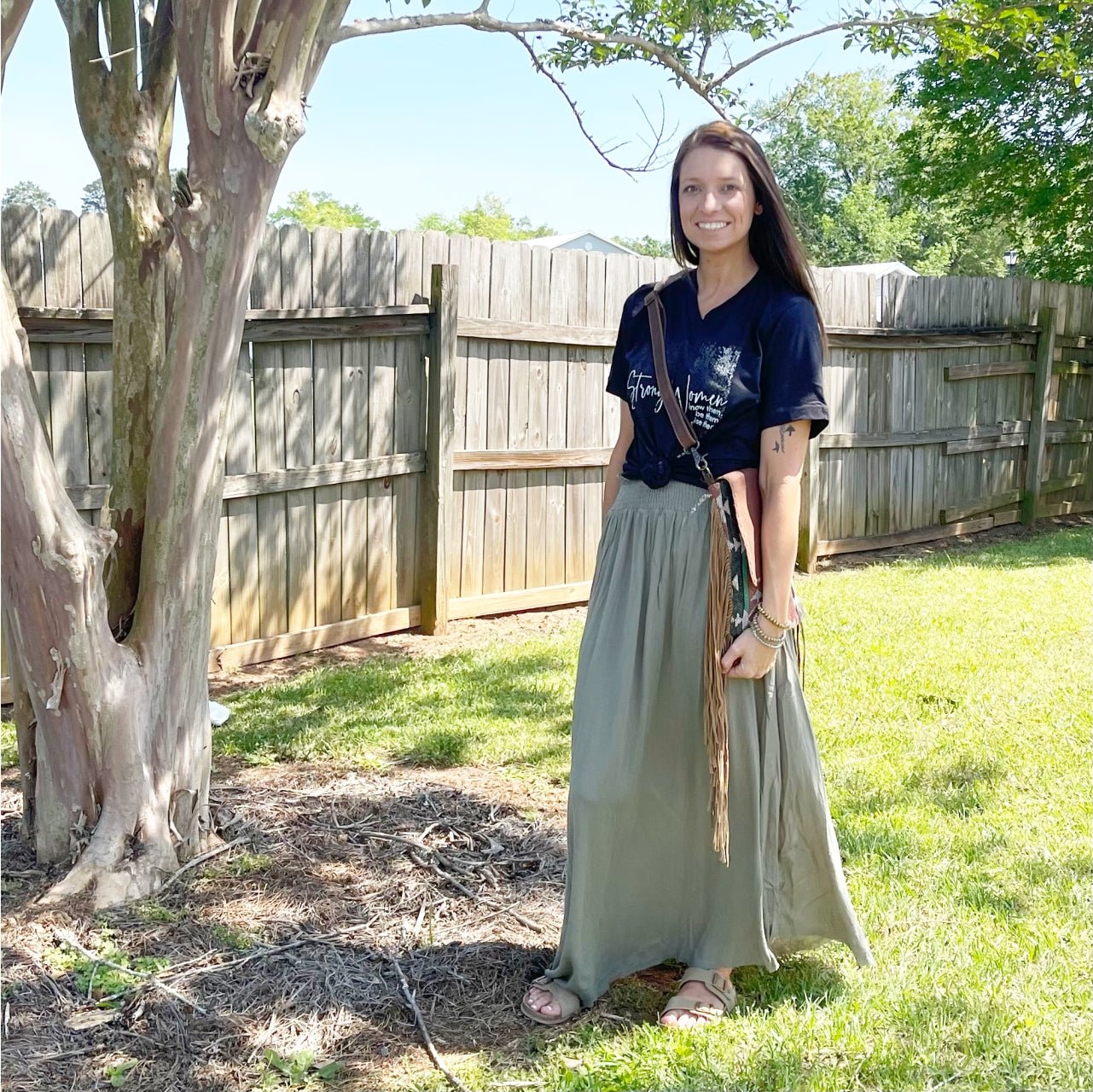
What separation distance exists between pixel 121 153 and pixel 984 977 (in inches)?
133

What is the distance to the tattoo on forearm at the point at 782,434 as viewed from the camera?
2750 millimetres

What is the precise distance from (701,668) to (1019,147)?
45.5 feet

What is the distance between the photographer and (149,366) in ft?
11.7

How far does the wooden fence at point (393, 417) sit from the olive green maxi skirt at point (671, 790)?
330 cm

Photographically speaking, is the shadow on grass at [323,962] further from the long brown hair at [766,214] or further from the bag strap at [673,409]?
the long brown hair at [766,214]

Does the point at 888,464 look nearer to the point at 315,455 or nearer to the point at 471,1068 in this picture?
the point at 315,455

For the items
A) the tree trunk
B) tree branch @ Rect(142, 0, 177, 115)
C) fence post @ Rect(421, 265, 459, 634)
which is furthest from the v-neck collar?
fence post @ Rect(421, 265, 459, 634)

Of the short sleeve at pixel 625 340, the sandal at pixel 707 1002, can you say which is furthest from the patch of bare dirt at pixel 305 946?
the short sleeve at pixel 625 340

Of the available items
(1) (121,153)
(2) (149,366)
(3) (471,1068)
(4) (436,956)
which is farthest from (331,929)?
(1) (121,153)

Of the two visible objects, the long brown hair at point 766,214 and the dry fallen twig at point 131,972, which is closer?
the long brown hair at point 766,214

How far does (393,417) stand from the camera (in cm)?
689

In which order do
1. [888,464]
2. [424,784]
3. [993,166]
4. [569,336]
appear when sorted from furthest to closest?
[993,166] → [888,464] → [569,336] → [424,784]

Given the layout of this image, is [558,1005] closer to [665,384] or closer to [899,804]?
[665,384]

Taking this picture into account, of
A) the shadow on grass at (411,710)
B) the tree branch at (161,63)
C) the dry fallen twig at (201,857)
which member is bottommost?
the shadow on grass at (411,710)
